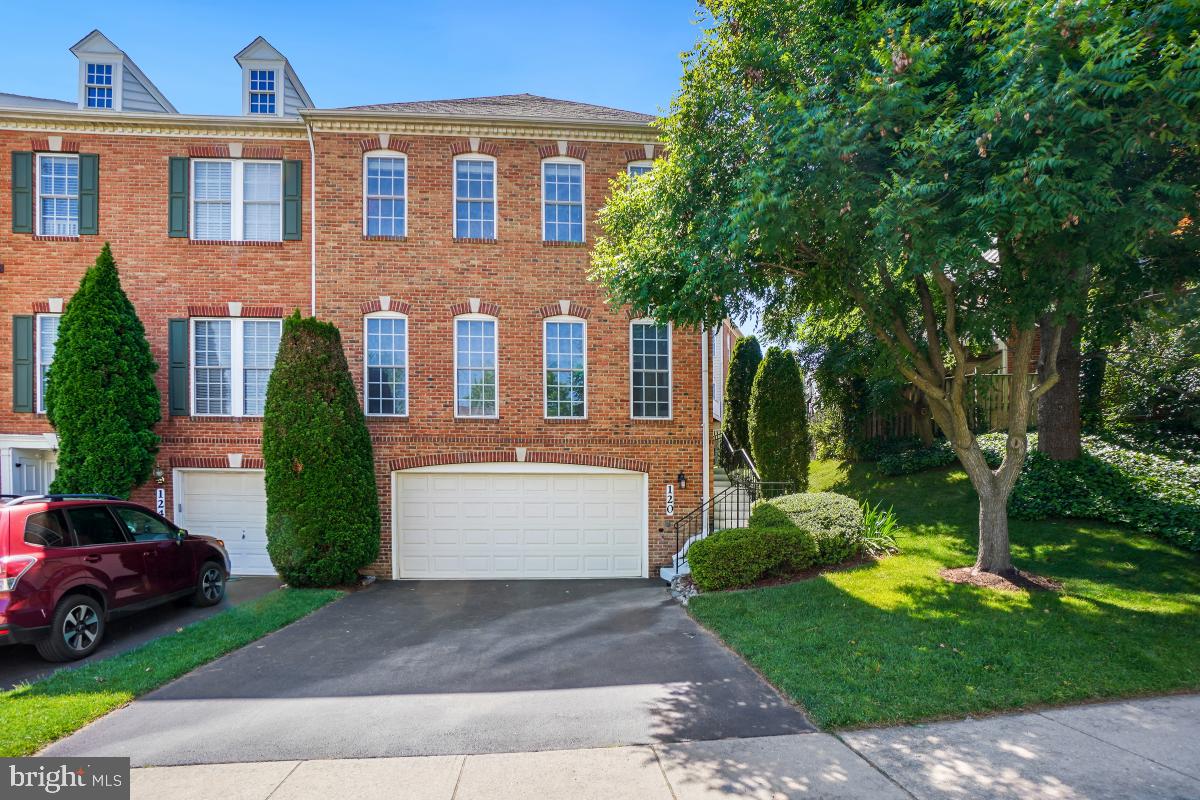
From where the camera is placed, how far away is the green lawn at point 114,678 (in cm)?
481

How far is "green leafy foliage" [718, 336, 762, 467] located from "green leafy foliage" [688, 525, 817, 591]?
813cm

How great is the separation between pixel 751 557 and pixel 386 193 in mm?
9103

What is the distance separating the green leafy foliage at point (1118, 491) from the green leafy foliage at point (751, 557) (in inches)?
188

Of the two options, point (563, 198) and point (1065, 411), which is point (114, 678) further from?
point (1065, 411)

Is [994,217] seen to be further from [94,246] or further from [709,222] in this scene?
[94,246]

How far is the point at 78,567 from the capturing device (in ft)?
22.2

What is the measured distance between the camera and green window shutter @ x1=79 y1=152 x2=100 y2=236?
11055 millimetres

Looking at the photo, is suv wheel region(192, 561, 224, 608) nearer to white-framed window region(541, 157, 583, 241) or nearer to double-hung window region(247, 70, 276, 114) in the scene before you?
white-framed window region(541, 157, 583, 241)

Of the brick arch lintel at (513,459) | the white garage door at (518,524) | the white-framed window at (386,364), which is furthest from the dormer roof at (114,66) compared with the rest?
the white garage door at (518,524)

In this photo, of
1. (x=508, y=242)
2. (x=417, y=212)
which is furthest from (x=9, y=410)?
(x=508, y=242)

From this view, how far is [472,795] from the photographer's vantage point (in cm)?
393

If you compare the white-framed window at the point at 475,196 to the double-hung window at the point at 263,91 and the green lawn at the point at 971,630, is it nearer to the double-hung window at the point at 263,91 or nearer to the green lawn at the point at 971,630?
the double-hung window at the point at 263,91

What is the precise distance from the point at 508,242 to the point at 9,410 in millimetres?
Result: 9549
